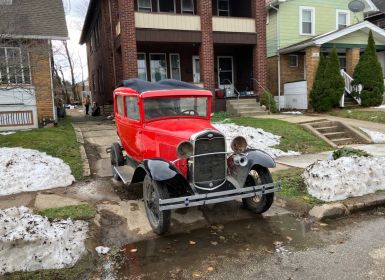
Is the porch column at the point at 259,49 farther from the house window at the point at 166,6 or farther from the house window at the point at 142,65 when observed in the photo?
the house window at the point at 142,65

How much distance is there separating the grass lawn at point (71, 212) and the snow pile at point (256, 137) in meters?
5.29

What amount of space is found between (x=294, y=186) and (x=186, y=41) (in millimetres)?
11696

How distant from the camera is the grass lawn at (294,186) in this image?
5.96m

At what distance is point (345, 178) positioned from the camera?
5965mm

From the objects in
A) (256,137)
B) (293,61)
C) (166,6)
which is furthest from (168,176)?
(293,61)

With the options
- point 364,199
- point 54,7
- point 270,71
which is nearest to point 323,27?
point 270,71

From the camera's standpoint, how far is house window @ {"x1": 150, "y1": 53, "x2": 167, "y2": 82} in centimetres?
1919

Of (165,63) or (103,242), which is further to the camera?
(165,63)

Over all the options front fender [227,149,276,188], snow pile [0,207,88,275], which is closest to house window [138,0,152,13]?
front fender [227,149,276,188]

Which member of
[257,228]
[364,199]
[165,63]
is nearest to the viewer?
[257,228]

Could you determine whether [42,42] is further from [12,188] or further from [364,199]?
[364,199]

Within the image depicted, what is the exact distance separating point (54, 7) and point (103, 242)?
14042mm

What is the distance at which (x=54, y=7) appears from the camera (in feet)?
51.4

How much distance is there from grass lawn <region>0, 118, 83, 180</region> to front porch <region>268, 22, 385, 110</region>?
1341cm
